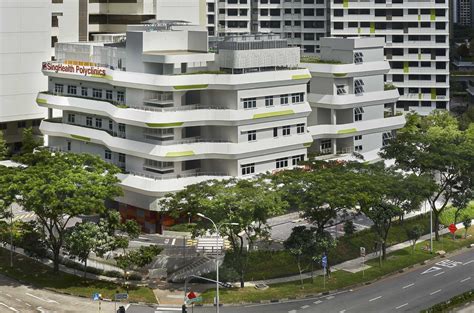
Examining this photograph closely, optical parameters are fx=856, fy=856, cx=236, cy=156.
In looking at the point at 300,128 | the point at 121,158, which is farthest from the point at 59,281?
the point at 300,128

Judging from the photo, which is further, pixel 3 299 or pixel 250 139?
pixel 250 139

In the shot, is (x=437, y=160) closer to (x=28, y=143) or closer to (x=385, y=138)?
(x=385, y=138)

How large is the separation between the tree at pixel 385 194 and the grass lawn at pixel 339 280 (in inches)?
94.6

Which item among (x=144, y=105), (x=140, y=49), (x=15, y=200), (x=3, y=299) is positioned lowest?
(x=3, y=299)

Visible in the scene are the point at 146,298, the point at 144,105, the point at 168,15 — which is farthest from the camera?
A: the point at 168,15

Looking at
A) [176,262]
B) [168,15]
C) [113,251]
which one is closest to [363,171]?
[176,262]

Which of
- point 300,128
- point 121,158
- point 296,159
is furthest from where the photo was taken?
point 300,128

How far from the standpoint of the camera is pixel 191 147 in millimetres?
106188

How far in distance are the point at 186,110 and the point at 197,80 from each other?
400 centimetres

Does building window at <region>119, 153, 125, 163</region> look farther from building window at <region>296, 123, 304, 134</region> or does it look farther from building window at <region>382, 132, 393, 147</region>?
building window at <region>382, 132, 393, 147</region>

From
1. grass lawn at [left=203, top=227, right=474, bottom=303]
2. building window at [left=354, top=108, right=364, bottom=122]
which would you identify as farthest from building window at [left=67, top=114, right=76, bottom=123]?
grass lawn at [left=203, top=227, right=474, bottom=303]

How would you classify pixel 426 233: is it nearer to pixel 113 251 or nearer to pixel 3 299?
pixel 113 251

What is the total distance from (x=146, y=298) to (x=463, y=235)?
44733 millimetres

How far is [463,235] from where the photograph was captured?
108875mm
